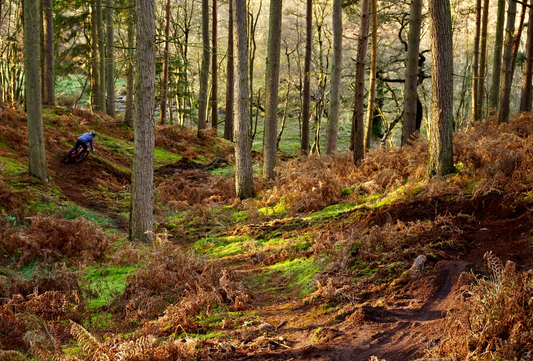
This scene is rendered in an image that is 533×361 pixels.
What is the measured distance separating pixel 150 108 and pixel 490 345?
23.4 ft

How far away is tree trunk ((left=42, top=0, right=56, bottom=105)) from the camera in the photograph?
17.6 m

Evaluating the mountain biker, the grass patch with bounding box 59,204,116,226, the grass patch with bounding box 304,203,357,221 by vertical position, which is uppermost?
the mountain biker

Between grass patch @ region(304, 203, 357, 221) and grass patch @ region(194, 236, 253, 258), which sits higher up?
grass patch @ region(304, 203, 357, 221)

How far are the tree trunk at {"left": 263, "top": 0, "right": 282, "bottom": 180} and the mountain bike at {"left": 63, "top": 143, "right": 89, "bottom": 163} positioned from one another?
6097 mm

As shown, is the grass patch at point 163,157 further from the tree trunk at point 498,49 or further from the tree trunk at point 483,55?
the tree trunk at point 498,49

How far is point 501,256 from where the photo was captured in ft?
16.1

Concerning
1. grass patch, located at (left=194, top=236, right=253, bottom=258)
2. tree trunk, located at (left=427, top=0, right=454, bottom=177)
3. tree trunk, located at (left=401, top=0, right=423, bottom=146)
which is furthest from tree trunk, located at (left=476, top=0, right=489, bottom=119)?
grass patch, located at (left=194, top=236, right=253, bottom=258)

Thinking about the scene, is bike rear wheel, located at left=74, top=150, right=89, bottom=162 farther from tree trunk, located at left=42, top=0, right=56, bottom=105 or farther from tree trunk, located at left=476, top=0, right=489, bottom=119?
tree trunk, located at left=476, top=0, right=489, bottom=119

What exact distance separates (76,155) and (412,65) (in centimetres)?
1090

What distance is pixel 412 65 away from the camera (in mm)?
12398

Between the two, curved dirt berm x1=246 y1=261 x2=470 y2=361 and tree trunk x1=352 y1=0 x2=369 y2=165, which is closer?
curved dirt berm x1=246 y1=261 x2=470 y2=361

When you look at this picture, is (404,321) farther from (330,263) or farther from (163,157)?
(163,157)

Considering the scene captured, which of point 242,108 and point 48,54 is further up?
point 48,54

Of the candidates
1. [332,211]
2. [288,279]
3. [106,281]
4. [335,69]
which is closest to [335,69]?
[335,69]
